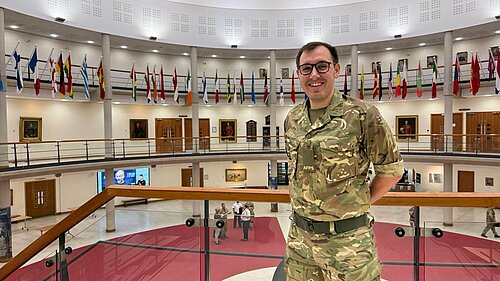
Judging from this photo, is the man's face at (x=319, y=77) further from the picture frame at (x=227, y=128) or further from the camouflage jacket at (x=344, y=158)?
the picture frame at (x=227, y=128)

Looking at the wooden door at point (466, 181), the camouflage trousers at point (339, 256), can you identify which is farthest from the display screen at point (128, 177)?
the camouflage trousers at point (339, 256)

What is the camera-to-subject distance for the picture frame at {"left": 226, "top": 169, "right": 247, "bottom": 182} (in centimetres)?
2506

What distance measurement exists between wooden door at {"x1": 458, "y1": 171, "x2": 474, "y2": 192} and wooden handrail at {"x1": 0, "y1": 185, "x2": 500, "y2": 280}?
21.6m

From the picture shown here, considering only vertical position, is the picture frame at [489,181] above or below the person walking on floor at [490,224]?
below

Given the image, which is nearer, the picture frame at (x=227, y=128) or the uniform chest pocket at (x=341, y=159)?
the uniform chest pocket at (x=341, y=159)

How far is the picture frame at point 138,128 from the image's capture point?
22609mm

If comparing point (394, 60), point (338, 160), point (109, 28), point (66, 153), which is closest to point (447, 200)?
point (338, 160)

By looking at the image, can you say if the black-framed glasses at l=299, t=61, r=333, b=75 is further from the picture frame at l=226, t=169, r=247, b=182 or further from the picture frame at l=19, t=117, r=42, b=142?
the picture frame at l=226, t=169, r=247, b=182

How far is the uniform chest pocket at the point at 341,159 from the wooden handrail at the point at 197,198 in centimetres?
66

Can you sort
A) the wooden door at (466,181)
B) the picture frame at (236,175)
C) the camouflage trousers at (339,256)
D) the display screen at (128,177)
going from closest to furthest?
the camouflage trousers at (339,256)
the wooden door at (466,181)
the display screen at (128,177)
the picture frame at (236,175)

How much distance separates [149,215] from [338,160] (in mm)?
2155

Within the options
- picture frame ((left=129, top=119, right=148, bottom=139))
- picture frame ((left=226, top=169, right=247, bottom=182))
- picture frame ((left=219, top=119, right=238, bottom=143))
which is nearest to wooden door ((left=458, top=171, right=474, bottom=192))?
picture frame ((left=226, top=169, right=247, bottom=182))

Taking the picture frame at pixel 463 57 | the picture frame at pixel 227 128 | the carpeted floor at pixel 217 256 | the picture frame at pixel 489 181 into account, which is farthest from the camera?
the picture frame at pixel 227 128

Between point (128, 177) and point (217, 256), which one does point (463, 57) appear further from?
point (217, 256)
